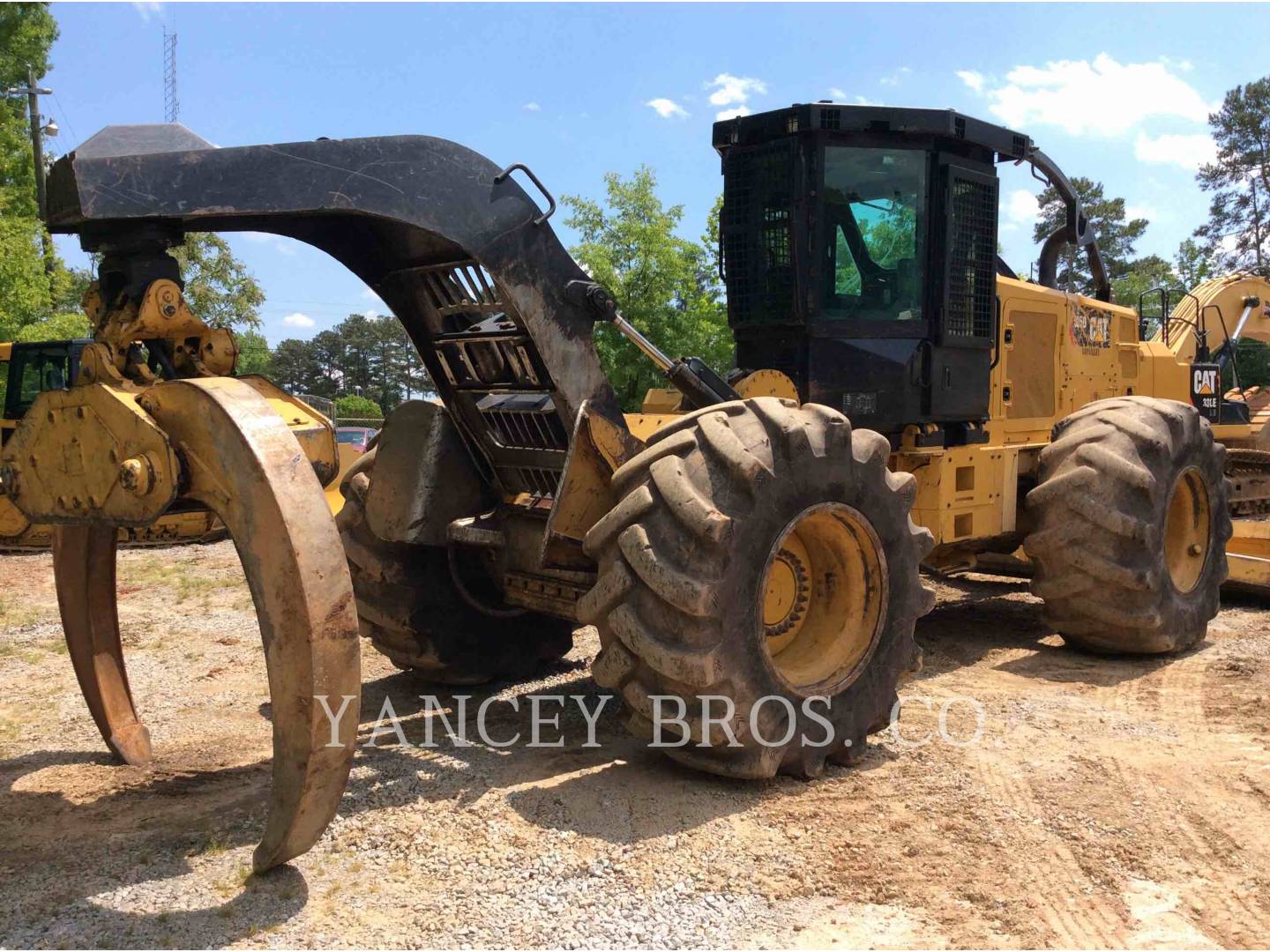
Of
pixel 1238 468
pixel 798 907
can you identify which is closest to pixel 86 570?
pixel 798 907

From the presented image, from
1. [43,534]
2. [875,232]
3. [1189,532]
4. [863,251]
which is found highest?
[875,232]

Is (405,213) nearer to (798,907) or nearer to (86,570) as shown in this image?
(86,570)

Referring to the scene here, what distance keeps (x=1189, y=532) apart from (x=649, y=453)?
469cm

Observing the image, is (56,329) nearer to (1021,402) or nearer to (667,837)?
(1021,402)

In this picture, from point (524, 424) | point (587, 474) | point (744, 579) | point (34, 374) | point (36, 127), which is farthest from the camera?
point (36, 127)

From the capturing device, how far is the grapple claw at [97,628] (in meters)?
4.70

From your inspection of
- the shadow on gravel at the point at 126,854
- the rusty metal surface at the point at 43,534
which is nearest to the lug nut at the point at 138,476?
the shadow on gravel at the point at 126,854

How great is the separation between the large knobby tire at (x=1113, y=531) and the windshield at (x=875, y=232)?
51.1 inches

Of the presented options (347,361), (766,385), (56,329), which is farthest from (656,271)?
(347,361)

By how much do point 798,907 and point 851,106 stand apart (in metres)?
4.17

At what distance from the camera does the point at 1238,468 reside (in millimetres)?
10555

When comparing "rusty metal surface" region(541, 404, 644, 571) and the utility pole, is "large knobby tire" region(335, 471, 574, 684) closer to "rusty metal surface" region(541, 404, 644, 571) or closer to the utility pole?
"rusty metal surface" region(541, 404, 644, 571)

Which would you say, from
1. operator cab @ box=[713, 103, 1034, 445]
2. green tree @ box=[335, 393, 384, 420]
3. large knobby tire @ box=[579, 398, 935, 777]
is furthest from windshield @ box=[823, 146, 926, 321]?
green tree @ box=[335, 393, 384, 420]

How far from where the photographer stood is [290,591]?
328cm
